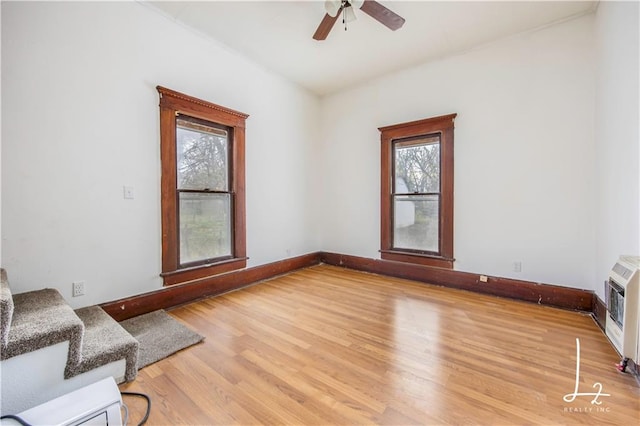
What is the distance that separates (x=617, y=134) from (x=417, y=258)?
91.2 inches

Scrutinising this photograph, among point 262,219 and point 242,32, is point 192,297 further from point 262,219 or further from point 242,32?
point 242,32

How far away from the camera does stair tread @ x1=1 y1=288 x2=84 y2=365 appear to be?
57.0 inches

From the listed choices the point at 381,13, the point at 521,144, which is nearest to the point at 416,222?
the point at 521,144

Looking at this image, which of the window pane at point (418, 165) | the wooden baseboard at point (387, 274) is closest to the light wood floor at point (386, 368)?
the wooden baseboard at point (387, 274)

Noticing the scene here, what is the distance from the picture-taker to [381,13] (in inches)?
97.3

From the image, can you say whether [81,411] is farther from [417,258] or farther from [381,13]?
[417,258]

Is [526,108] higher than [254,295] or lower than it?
higher

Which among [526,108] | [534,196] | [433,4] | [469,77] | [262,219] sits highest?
[433,4]

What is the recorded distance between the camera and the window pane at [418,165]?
3.77 m

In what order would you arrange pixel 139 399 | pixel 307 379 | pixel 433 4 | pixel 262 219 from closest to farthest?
pixel 139 399
pixel 307 379
pixel 433 4
pixel 262 219

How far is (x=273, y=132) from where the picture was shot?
13.6 feet

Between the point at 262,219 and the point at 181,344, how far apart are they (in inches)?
82.1

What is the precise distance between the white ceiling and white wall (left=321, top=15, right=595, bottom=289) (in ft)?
0.81

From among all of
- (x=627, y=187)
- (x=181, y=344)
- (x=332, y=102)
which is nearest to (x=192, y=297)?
(x=181, y=344)
